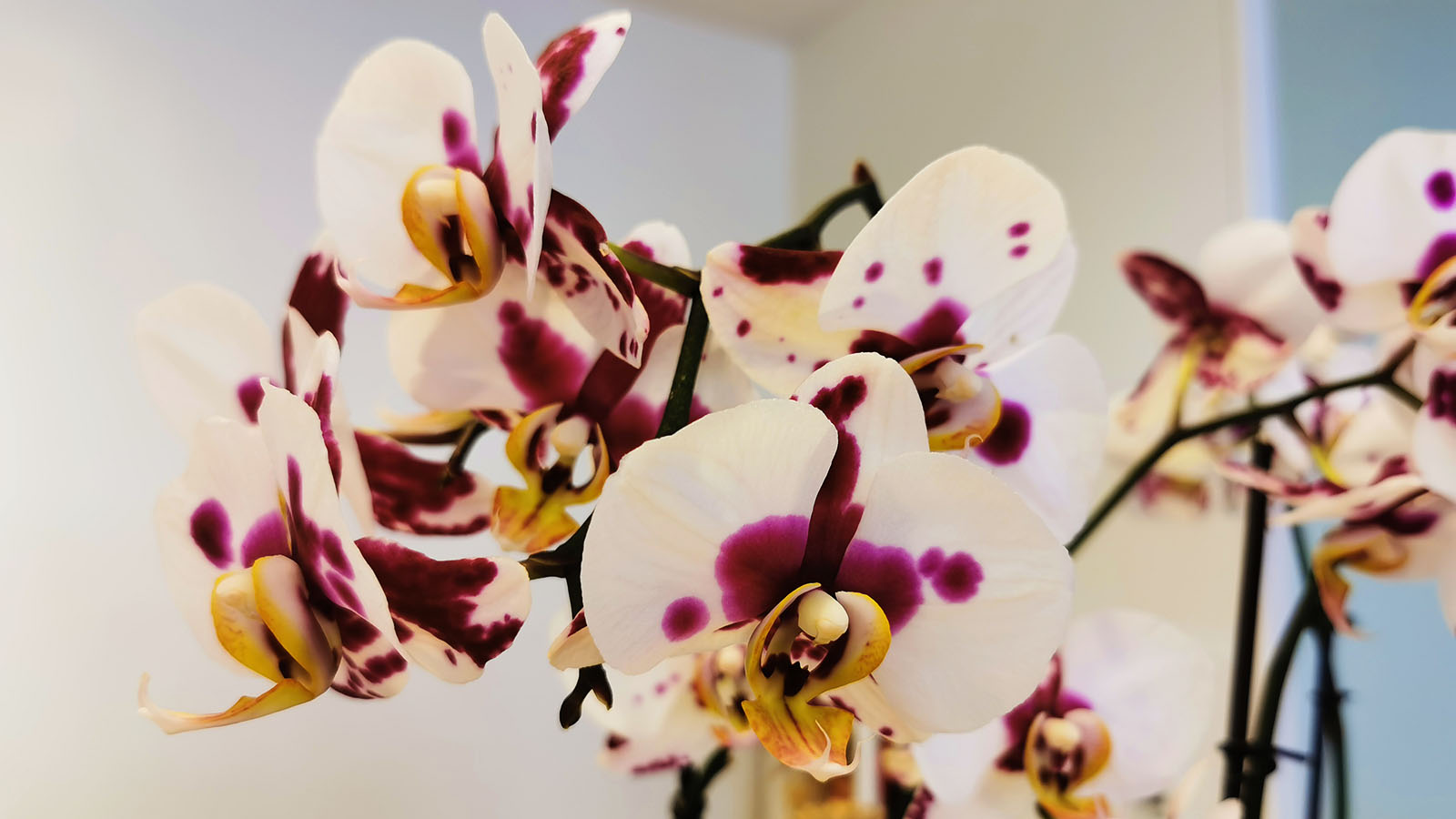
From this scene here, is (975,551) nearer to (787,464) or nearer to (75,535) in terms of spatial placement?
(787,464)

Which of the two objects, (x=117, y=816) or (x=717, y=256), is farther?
(x=117, y=816)

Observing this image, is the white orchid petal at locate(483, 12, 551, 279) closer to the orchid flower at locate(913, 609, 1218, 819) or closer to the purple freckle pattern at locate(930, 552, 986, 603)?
the purple freckle pattern at locate(930, 552, 986, 603)

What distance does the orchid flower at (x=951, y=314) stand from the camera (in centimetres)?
18

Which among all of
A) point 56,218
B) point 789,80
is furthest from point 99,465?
point 789,80

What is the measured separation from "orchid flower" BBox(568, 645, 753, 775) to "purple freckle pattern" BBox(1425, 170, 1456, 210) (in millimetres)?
→ 236

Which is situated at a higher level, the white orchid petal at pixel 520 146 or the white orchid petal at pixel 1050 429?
the white orchid petal at pixel 520 146

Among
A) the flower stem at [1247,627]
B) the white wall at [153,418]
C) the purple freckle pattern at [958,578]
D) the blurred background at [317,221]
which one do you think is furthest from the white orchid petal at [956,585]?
the white wall at [153,418]

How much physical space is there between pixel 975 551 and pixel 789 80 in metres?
2.03

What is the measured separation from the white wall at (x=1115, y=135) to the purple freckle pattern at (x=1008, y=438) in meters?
0.94

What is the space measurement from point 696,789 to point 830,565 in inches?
10.2

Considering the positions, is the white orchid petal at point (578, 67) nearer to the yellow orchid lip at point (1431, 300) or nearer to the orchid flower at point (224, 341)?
the orchid flower at point (224, 341)

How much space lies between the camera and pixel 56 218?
4.69ft

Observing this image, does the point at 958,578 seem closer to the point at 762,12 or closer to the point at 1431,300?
the point at 1431,300

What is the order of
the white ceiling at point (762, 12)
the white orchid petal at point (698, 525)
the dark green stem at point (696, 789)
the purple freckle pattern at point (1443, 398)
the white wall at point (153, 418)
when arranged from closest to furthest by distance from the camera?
the white orchid petal at point (698, 525) < the purple freckle pattern at point (1443, 398) < the dark green stem at point (696, 789) < the white wall at point (153, 418) < the white ceiling at point (762, 12)
